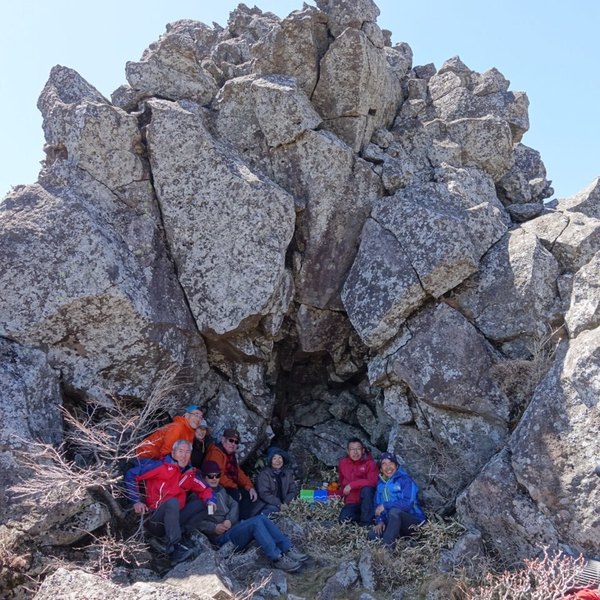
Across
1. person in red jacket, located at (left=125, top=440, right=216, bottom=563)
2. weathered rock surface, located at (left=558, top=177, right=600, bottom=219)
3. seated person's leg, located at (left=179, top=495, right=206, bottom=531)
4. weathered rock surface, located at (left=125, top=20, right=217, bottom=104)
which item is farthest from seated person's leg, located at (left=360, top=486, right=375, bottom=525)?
weathered rock surface, located at (left=125, top=20, right=217, bottom=104)

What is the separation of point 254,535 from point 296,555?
28.8 inches

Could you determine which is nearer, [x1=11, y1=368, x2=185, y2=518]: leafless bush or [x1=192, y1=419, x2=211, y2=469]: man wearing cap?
[x1=11, y1=368, x2=185, y2=518]: leafless bush

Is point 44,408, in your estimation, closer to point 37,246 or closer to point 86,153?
point 37,246

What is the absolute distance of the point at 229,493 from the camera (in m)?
10.9

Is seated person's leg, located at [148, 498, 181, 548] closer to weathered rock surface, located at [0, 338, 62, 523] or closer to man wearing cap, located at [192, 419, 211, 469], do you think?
man wearing cap, located at [192, 419, 211, 469]

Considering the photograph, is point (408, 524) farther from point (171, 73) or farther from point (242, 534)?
point (171, 73)

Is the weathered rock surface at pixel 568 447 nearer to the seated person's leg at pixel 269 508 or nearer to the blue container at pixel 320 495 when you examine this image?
the blue container at pixel 320 495

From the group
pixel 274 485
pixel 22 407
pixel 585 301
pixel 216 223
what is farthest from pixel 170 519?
pixel 585 301

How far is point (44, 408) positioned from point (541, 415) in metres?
8.22

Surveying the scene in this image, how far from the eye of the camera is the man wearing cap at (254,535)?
891cm

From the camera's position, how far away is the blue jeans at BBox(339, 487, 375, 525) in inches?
412

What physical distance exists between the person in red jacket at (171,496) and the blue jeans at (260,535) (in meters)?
0.59

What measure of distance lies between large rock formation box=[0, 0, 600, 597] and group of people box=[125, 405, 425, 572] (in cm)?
106

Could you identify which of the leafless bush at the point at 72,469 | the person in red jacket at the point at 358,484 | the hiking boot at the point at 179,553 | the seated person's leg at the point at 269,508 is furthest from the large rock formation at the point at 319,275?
the hiking boot at the point at 179,553
